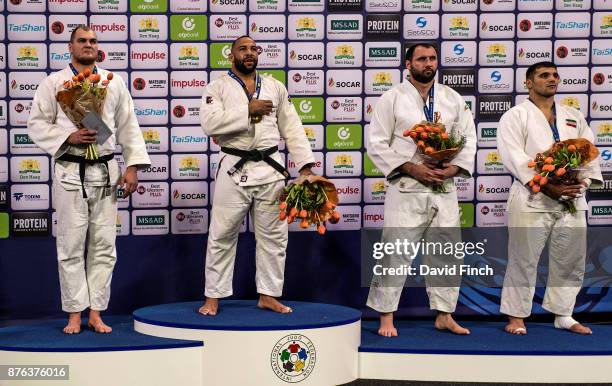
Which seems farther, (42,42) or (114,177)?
(42,42)

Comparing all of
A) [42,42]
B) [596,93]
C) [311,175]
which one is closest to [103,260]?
[311,175]

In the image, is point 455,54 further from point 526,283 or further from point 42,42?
point 42,42

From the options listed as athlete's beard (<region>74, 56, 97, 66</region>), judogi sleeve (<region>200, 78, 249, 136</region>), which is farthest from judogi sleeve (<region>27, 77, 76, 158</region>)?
judogi sleeve (<region>200, 78, 249, 136</region>)

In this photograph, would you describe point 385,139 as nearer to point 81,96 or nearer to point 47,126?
point 81,96

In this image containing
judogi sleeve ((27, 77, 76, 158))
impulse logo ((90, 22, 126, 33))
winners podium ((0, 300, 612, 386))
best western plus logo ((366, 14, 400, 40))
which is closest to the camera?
winners podium ((0, 300, 612, 386))

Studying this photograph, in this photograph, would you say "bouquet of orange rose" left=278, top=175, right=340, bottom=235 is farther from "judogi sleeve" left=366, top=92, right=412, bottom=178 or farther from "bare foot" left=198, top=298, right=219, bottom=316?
"bare foot" left=198, top=298, right=219, bottom=316

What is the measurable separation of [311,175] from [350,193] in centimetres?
100

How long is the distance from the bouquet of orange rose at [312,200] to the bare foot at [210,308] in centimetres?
72

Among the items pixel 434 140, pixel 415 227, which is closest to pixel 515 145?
pixel 434 140

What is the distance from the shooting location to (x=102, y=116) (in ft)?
18.1

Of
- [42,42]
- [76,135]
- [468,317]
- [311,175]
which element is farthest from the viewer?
[468,317]

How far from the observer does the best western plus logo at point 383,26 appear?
662cm

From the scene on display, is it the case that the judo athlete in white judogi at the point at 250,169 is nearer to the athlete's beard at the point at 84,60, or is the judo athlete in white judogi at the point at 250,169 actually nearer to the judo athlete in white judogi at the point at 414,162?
the judo athlete in white judogi at the point at 414,162

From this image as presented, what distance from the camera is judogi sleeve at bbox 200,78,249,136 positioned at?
5.70 m
